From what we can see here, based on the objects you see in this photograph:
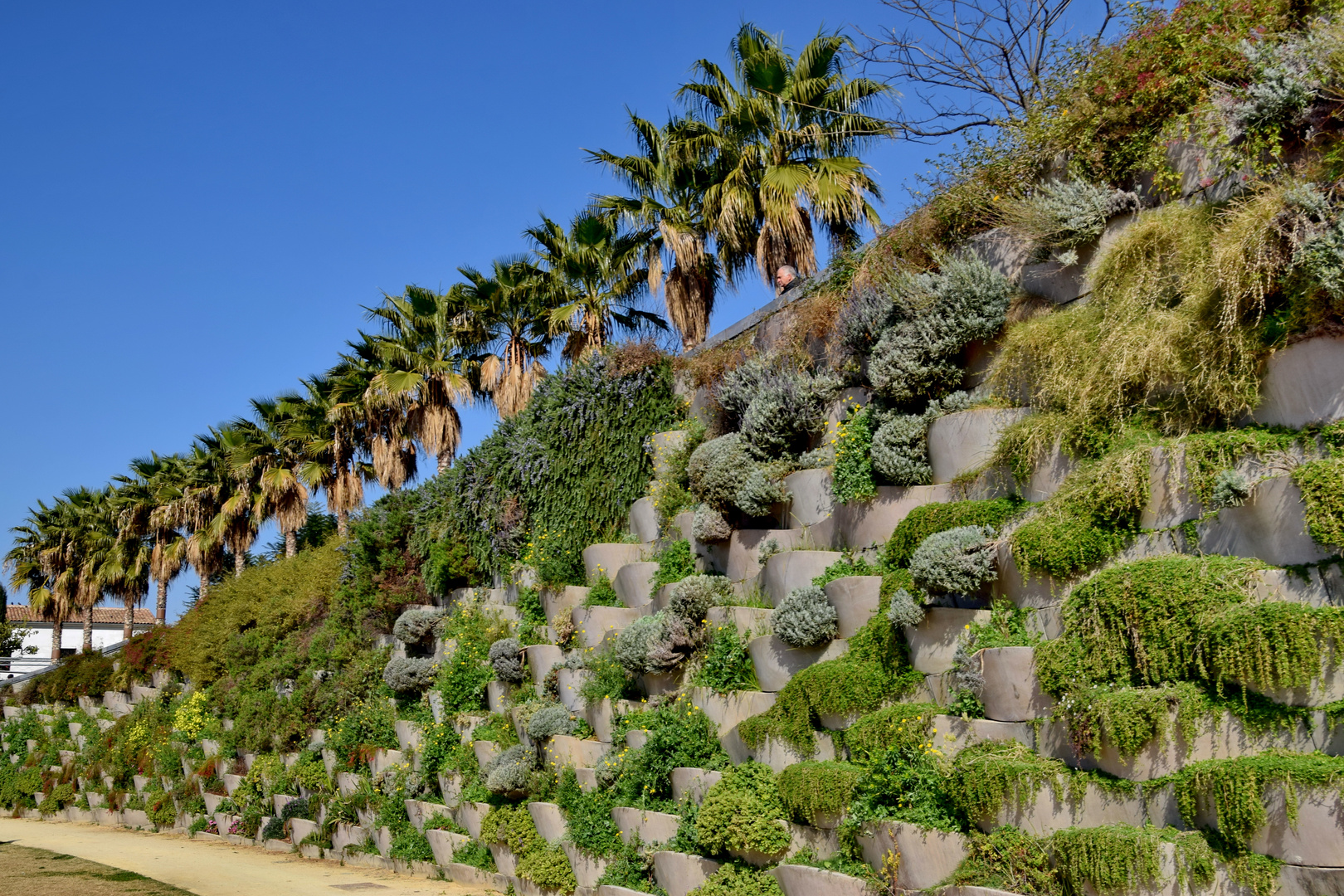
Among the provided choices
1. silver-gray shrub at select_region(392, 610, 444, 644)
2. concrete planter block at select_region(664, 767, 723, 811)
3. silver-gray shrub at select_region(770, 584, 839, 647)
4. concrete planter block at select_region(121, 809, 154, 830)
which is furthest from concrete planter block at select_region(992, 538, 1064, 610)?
concrete planter block at select_region(121, 809, 154, 830)

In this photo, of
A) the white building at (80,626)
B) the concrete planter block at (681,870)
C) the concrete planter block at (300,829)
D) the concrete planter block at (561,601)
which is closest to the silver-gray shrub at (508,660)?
the concrete planter block at (561,601)

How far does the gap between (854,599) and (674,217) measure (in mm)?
10259

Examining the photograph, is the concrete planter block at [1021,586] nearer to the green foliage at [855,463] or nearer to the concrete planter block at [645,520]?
the green foliage at [855,463]

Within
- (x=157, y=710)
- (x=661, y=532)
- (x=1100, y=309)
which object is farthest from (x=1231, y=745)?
(x=157, y=710)

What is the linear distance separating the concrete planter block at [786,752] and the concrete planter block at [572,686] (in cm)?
376

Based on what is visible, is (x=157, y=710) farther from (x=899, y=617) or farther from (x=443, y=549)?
(x=899, y=617)

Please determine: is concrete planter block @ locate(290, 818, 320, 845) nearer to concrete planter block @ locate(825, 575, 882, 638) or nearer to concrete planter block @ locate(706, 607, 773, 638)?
concrete planter block @ locate(706, 607, 773, 638)

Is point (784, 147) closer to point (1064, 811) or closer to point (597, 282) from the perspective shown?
point (597, 282)

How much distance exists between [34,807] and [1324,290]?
32160 mm

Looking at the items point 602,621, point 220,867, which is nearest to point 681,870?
point 602,621

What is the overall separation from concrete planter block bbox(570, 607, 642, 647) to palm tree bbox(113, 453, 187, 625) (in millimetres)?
24064

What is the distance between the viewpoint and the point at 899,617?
9.69m

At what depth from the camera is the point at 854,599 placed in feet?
34.7

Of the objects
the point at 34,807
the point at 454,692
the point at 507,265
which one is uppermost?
the point at 507,265
